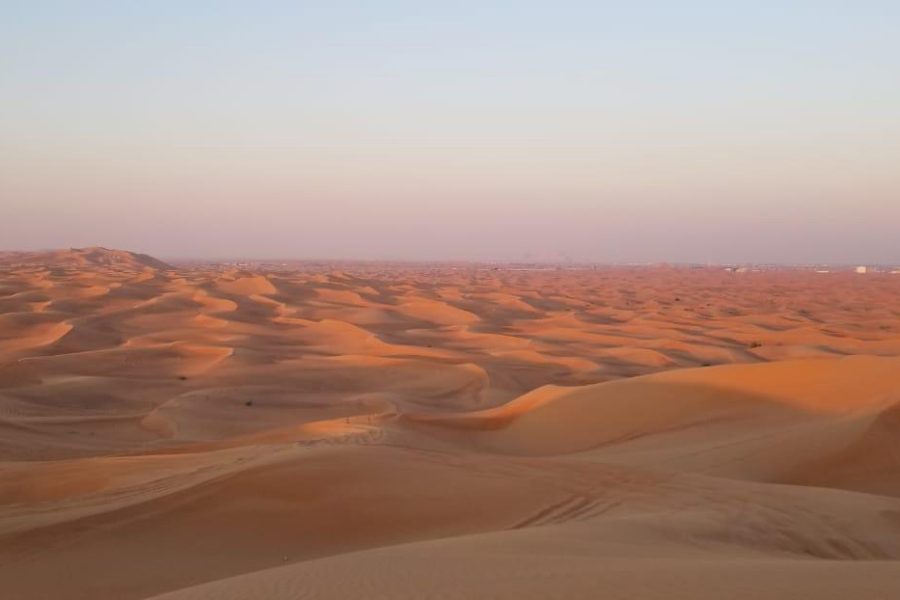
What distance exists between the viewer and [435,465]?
29.1 ft

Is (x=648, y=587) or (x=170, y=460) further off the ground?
(x=648, y=587)

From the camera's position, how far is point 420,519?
7.68 meters

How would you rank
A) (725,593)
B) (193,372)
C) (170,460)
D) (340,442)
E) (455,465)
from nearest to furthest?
1. (725,593)
2. (455,465)
3. (170,460)
4. (340,442)
5. (193,372)

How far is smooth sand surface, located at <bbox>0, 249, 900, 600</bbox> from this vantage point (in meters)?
5.27

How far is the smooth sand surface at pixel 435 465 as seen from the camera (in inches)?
208

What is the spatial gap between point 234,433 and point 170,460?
4558mm

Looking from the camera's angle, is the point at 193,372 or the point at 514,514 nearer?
the point at 514,514

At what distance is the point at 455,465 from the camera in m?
8.89

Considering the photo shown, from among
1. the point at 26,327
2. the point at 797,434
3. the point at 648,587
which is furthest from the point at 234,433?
the point at 26,327

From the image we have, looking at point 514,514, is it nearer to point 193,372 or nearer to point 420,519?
point 420,519

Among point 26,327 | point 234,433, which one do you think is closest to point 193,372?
point 234,433

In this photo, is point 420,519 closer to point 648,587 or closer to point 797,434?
point 648,587

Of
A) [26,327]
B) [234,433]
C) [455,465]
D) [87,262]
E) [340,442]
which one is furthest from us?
[87,262]

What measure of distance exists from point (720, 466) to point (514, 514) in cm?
381
